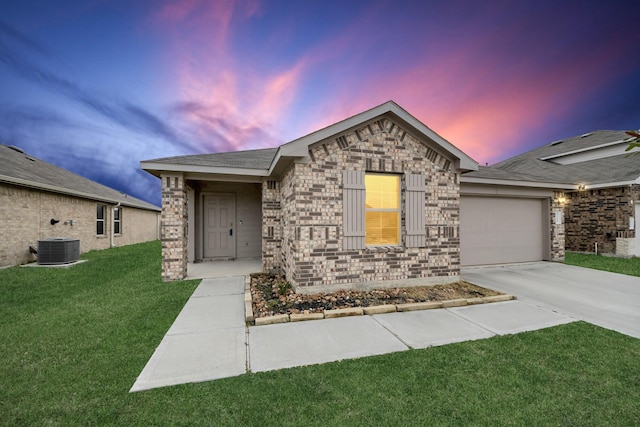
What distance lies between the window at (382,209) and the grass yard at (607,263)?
23.6ft

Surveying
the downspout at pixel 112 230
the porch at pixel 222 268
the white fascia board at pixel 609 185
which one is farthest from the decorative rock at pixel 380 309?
the downspout at pixel 112 230

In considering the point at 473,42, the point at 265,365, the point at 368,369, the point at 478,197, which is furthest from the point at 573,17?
the point at 265,365

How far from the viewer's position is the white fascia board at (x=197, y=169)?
600 centimetres

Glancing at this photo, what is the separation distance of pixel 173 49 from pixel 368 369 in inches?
633

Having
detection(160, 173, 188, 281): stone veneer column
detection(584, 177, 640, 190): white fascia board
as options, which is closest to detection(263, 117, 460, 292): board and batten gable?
detection(160, 173, 188, 281): stone veneer column

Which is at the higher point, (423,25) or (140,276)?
(423,25)

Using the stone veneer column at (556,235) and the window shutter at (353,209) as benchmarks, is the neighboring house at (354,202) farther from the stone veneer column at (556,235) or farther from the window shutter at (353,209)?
the stone veneer column at (556,235)

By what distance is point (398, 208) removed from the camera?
5762 mm

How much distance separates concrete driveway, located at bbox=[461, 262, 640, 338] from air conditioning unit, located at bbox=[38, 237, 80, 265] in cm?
1289

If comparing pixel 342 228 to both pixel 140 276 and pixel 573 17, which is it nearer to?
pixel 140 276

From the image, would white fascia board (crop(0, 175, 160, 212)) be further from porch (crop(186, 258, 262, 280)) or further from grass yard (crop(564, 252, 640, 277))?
grass yard (crop(564, 252, 640, 277))

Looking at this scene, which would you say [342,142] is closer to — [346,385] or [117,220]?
[346,385]

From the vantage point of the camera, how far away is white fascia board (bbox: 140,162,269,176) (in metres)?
6.00

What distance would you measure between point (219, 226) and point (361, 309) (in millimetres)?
6874
